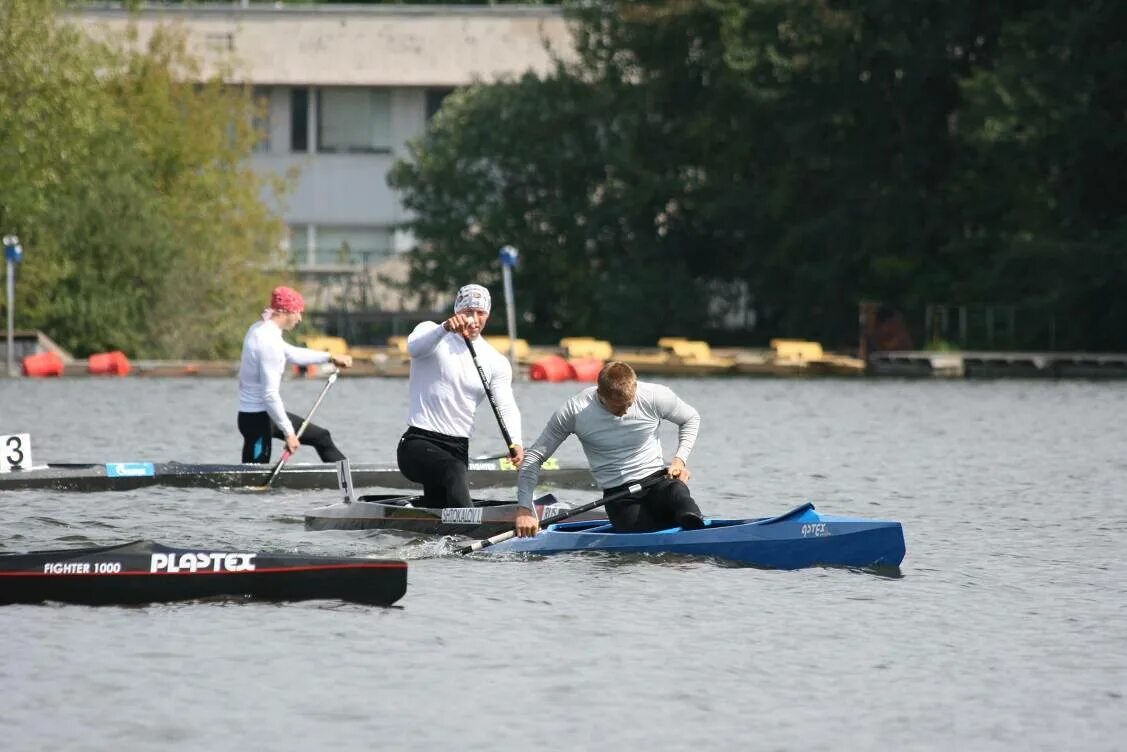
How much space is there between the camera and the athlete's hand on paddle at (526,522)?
52.9ft

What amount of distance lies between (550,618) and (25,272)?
4198 cm

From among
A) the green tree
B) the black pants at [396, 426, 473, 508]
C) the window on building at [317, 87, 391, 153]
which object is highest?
the window on building at [317, 87, 391, 153]

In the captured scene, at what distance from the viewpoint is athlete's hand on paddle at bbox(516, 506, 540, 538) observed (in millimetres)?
16109

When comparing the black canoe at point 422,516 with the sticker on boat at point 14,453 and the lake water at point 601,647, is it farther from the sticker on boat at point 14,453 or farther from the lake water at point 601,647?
the sticker on boat at point 14,453

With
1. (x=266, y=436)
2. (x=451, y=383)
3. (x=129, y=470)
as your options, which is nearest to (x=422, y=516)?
(x=451, y=383)

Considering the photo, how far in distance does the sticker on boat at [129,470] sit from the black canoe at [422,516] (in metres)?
3.93

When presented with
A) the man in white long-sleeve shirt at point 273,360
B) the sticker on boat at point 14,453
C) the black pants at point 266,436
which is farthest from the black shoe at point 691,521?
the sticker on boat at point 14,453

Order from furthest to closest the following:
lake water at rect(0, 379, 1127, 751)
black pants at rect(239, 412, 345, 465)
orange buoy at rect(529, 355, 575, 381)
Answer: orange buoy at rect(529, 355, 575, 381), black pants at rect(239, 412, 345, 465), lake water at rect(0, 379, 1127, 751)

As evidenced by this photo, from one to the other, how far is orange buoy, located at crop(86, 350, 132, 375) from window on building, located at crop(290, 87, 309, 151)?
30.1 m

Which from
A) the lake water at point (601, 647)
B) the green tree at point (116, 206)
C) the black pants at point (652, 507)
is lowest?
the lake water at point (601, 647)

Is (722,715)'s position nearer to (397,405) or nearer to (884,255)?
(397,405)

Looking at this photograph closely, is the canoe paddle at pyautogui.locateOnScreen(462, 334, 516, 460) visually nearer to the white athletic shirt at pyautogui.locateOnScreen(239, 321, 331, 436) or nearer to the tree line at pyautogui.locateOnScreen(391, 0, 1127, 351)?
the white athletic shirt at pyautogui.locateOnScreen(239, 321, 331, 436)

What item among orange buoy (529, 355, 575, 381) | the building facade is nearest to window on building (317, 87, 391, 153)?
the building facade

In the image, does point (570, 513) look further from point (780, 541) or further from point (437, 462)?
point (780, 541)
